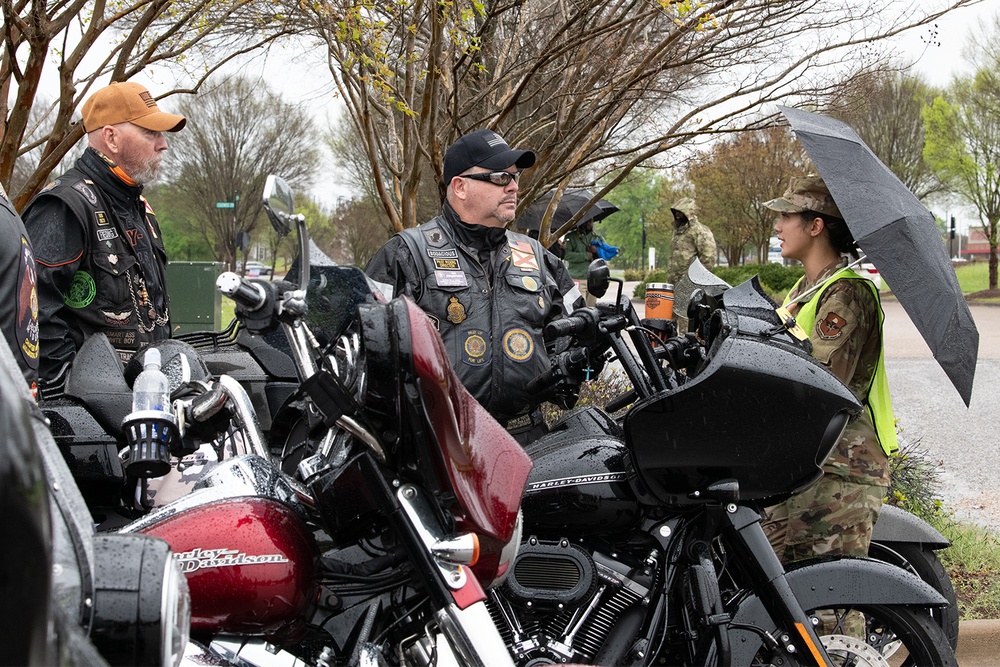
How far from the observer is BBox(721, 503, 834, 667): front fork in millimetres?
2707

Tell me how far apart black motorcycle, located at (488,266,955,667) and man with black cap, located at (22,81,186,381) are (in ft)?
6.34

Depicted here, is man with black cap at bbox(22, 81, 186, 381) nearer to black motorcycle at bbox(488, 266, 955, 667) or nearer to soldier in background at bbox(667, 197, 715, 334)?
black motorcycle at bbox(488, 266, 955, 667)

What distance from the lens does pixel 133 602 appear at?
1.11m

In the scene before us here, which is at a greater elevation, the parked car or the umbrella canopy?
the umbrella canopy

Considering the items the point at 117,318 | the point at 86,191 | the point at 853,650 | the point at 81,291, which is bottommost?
the point at 853,650

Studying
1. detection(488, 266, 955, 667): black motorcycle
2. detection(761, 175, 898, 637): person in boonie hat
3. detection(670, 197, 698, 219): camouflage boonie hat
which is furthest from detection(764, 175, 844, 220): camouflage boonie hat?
detection(670, 197, 698, 219): camouflage boonie hat

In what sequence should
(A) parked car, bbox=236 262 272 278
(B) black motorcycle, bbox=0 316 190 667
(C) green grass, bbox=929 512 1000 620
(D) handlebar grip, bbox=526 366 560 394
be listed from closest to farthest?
(B) black motorcycle, bbox=0 316 190 667 → (A) parked car, bbox=236 262 272 278 → (D) handlebar grip, bbox=526 366 560 394 → (C) green grass, bbox=929 512 1000 620

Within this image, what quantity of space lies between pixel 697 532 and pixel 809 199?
4.41ft

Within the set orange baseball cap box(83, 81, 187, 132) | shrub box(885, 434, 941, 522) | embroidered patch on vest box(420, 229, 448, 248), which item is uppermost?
orange baseball cap box(83, 81, 187, 132)

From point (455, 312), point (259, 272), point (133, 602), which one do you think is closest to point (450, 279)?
point (455, 312)

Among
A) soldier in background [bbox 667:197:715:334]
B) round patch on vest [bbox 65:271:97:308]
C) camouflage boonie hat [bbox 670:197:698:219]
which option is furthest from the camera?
soldier in background [bbox 667:197:715:334]

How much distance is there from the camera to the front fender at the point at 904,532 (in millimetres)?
3539

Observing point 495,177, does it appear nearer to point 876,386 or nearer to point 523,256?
point 523,256

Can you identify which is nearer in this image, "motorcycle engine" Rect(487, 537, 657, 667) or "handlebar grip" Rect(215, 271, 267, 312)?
"handlebar grip" Rect(215, 271, 267, 312)
